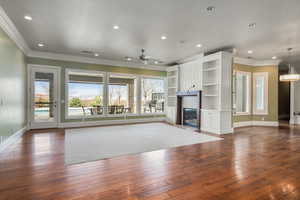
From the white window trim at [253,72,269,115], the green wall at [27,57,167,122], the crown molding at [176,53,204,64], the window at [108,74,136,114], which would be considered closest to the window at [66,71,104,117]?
the green wall at [27,57,167,122]

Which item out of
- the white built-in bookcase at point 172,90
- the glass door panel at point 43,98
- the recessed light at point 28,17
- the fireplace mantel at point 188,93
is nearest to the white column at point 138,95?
the white built-in bookcase at point 172,90

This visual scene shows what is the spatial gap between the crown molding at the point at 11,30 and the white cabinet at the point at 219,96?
6.03 meters

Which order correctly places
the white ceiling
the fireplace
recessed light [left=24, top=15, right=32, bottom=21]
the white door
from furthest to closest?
the fireplace → the white door → recessed light [left=24, top=15, right=32, bottom=21] → the white ceiling

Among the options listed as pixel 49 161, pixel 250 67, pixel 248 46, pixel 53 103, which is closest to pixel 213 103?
pixel 248 46

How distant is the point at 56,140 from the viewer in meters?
4.56

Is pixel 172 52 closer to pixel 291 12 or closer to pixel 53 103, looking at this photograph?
pixel 291 12

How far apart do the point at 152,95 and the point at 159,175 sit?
6.27m

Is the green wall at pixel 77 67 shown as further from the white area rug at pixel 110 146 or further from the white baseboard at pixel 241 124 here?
the white baseboard at pixel 241 124

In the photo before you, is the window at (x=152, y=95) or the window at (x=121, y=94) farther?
the window at (x=152, y=95)

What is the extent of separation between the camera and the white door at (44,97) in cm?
605

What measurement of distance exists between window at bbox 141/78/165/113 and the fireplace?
1.36m

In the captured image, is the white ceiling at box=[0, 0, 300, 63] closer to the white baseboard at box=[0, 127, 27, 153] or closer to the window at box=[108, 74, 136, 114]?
the window at box=[108, 74, 136, 114]

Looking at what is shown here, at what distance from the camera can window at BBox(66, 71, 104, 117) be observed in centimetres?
680

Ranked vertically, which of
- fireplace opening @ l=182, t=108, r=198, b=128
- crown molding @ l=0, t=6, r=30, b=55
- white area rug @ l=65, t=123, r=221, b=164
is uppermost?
crown molding @ l=0, t=6, r=30, b=55
